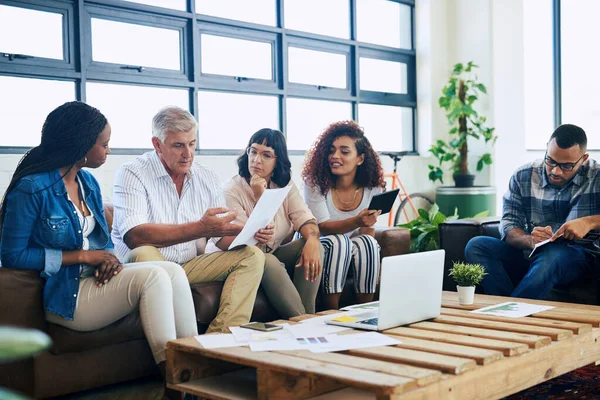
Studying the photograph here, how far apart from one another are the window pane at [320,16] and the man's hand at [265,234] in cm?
289

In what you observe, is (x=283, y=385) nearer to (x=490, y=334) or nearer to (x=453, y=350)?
(x=453, y=350)

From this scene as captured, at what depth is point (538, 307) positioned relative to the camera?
2.46 m

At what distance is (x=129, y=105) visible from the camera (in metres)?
4.46

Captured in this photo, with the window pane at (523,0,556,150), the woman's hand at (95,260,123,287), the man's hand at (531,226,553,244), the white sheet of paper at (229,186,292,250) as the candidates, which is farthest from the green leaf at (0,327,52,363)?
the window pane at (523,0,556,150)

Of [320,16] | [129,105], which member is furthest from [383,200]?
[320,16]

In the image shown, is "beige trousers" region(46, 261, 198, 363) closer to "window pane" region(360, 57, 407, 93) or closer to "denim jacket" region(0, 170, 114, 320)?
"denim jacket" region(0, 170, 114, 320)

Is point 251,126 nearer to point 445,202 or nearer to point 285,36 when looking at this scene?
point 285,36

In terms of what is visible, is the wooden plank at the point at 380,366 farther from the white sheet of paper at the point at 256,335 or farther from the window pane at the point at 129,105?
the window pane at the point at 129,105

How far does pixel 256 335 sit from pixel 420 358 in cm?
52

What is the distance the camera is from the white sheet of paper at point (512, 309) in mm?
2318

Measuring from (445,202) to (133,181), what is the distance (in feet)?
12.6

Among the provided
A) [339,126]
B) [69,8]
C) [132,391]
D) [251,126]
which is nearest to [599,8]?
[251,126]

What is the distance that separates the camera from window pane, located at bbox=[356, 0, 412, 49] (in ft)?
19.8

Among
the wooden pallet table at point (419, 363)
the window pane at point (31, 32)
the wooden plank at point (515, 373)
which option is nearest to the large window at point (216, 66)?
the window pane at point (31, 32)
